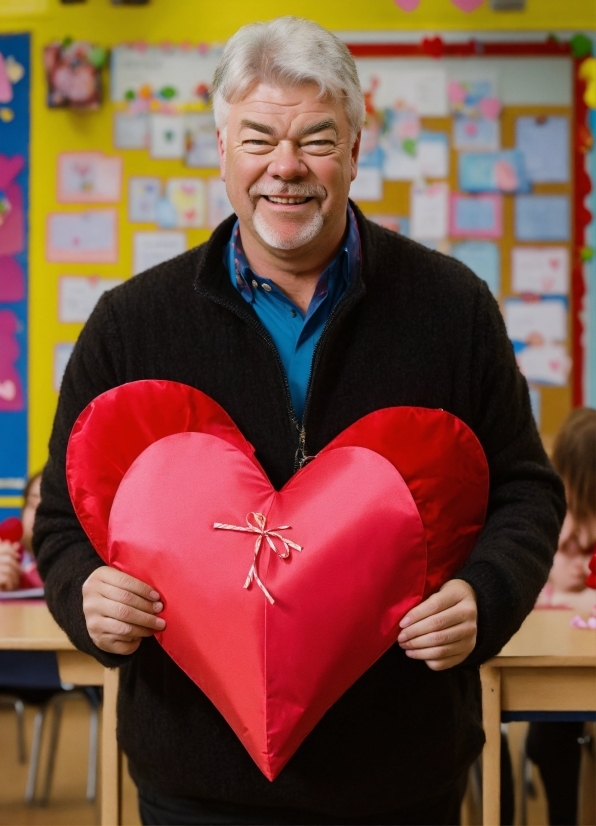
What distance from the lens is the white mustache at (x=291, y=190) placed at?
4.06ft

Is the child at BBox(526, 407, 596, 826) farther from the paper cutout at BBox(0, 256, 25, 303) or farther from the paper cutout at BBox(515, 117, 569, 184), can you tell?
the paper cutout at BBox(0, 256, 25, 303)

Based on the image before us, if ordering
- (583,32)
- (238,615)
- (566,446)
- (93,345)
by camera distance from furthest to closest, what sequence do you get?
(583,32)
(566,446)
(93,345)
(238,615)

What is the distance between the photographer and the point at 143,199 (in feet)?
11.8

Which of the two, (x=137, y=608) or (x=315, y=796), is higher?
(x=137, y=608)

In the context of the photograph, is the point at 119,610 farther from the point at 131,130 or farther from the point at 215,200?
the point at 131,130

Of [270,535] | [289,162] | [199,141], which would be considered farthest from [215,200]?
[270,535]

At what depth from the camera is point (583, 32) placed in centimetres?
353

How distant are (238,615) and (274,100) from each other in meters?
0.60

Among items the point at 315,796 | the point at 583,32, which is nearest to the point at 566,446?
the point at 315,796

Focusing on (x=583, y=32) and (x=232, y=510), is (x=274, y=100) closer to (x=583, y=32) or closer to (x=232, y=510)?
(x=232, y=510)

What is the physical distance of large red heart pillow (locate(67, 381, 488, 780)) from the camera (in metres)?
1.17

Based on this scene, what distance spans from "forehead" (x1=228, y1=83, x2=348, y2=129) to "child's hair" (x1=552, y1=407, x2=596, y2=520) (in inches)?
57.9

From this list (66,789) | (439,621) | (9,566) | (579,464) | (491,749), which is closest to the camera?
(439,621)

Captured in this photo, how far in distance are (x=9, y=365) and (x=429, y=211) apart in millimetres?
1563
